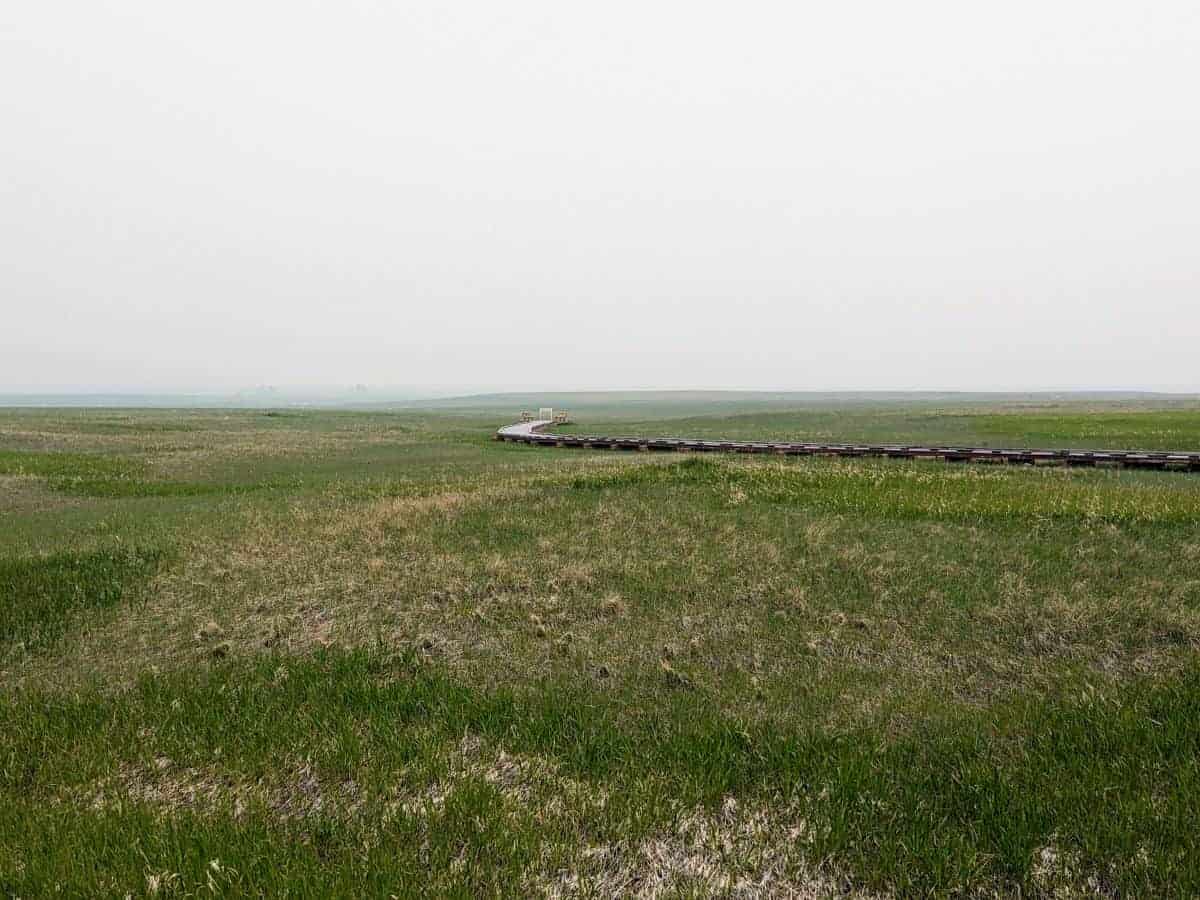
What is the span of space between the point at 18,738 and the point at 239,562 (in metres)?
6.51

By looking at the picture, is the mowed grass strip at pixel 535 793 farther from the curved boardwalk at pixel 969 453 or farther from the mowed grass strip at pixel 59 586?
the curved boardwalk at pixel 969 453

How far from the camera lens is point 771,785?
6.36 metres

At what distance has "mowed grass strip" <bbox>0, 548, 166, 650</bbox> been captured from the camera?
10.8m

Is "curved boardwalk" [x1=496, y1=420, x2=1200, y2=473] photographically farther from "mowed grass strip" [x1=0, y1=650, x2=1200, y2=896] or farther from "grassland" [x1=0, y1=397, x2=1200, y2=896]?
"mowed grass strip" [x1=0, y1=650, x2=1200, y2=896]

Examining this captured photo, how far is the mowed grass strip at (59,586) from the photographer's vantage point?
10.8 m

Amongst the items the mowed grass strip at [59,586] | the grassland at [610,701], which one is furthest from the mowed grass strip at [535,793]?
the mowed grass strip at [59,586]

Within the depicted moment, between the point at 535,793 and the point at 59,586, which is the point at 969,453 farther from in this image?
the point at 59,586

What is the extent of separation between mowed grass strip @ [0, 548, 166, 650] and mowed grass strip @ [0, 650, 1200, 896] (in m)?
3.07

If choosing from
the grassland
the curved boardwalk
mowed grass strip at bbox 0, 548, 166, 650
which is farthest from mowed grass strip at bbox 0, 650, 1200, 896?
the curved boardwalk

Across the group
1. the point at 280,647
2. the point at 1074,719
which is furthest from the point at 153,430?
the point at 1074,719

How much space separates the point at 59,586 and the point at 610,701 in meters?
11.5

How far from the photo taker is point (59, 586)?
12.2 metres

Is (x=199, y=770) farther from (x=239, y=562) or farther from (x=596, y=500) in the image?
(x=596, y=500)

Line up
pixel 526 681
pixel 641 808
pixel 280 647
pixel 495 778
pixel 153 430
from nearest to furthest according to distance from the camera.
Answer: pixel 641 808, pixel 495 778, pixel 526 681, pixel 280 647, pixel 153 430
